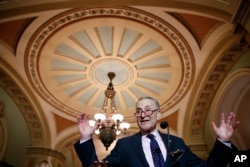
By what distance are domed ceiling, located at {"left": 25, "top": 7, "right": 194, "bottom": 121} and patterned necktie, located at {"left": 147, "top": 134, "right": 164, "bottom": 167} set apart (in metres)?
4.43

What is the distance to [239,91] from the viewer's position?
7242mm

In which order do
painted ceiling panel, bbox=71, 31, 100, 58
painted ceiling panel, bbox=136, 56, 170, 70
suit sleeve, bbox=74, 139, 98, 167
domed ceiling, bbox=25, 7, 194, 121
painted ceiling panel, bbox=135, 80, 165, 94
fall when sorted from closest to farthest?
suit sleeve, bbox=74, 139, 98, 167
domed ceiling, bbox=25, 7, 194, 121
painted ceiling panel, bbox=71, 31, 100, 58
painted ceiling panel, bbox=136, 56, 170, 70
painted ceiling panel, bbox=135, 80, 165, 94

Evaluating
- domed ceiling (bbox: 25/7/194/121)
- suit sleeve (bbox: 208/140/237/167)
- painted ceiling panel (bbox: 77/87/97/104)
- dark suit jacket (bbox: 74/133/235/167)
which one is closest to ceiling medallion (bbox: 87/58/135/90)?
domed ceiling (bbox: 25/7/194/121)

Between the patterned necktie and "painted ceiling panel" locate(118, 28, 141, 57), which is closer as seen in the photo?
the patterned necktie

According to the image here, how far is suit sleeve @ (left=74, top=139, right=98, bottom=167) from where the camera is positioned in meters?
1.64

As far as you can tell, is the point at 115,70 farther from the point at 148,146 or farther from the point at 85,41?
the point at 148,146

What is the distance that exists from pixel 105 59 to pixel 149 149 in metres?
6.07

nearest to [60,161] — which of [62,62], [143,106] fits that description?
[62,62]

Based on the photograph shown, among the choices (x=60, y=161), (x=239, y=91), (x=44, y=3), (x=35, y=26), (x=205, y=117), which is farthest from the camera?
(x=60, y=161)

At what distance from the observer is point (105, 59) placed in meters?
7.70

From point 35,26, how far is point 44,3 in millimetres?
1433

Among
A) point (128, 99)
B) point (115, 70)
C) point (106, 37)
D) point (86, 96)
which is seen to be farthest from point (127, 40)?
point (86, 96)

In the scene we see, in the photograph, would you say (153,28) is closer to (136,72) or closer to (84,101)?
(136,72)

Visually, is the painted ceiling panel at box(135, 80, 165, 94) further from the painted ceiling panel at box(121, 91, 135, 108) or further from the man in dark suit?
the man in dark suit
